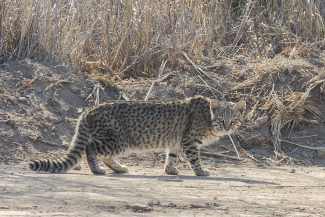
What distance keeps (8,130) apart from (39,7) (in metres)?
2.65

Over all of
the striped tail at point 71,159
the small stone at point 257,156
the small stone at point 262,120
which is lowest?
the small stone at point 257,156

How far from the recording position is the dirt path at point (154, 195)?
4.34 meters

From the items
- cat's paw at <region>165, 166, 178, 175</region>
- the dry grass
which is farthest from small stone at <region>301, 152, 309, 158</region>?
cat's paw at <region>165, 166, 178, 175</region>

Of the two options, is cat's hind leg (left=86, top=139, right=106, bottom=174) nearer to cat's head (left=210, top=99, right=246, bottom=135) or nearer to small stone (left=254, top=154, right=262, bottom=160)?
cat's head (left=210, top=99, right=246, bottom=135)

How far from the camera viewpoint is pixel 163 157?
8.22 m

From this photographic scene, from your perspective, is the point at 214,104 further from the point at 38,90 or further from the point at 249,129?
the point at 38,90

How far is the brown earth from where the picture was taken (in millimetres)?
4609

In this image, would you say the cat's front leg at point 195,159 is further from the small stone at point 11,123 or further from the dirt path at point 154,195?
the small stone at point 11,123

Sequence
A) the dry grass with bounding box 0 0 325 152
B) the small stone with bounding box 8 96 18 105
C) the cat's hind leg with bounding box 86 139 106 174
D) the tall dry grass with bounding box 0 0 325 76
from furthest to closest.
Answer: the tall dry grass with bounding box 0 0 325 76
the dry grass with bounding box 0 0 325 152
the small stone with bounding box 8 96 18 105
the cat's hind leg with bounding box 86 139 106 174

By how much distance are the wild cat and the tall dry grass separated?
8.53ft

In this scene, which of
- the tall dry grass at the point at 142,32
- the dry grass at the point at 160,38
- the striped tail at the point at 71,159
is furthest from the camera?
the tall dry grass at the point at 142,32

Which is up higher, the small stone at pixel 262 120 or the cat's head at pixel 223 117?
the cat's head at pixel 223 117

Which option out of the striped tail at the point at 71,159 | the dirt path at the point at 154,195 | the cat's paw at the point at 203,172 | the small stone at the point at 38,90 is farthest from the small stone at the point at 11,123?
the cat's paw at the point at 203,172

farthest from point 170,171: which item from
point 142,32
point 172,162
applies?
point 142,32
